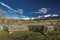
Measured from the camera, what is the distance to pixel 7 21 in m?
50.2

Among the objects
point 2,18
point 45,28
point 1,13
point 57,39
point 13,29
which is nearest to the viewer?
point 57,39

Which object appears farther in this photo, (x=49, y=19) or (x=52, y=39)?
(x=49, y=19)

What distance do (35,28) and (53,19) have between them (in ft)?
71.2

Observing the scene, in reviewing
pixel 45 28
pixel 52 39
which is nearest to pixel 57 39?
pixel 52 39

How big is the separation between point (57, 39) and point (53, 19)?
3597cm

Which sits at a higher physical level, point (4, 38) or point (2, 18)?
point (2, 18)

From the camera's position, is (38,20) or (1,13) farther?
(38,20)

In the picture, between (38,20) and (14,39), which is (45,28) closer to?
(14,39)

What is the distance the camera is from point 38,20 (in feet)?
175

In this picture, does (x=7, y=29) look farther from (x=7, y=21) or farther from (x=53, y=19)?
(x=53, y=19)

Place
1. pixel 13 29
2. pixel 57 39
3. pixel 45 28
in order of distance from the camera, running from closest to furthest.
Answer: pixel 57 39 < pixel 45 28 < pixel 13 29

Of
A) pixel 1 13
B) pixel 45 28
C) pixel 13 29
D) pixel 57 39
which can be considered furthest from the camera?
pixel 1 13

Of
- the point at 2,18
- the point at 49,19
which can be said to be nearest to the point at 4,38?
the point at 2,18

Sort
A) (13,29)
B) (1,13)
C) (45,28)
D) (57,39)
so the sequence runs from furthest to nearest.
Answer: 1. (1,13)
2. (13,29)
3. (45,28)
4. (57,39)
